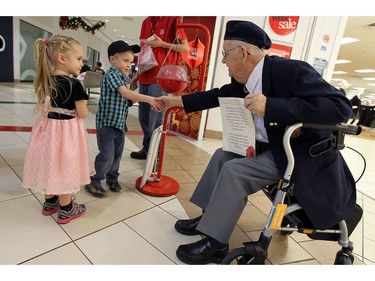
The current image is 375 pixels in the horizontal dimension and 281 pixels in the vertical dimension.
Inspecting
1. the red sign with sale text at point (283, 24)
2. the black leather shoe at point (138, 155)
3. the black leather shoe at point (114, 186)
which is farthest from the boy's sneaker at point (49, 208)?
the red sign with sale text at point (283, 24)

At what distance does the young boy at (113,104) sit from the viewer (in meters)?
1.57

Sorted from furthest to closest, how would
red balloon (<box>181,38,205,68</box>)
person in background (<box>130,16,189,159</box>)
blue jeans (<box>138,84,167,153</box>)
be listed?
1. red balloon (<box>181,38,205,68</box>)
2. blue jeans (<box>138,84,167,153</box>)
3. person in background (<box>130,16,189,159</box>)

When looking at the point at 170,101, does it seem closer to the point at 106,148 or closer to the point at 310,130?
the point at 106,148

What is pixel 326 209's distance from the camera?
1.02m

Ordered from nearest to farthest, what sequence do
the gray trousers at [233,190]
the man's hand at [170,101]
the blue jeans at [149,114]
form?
the gray trousers at [233,190] → the man's hand at [170,101] → the blue jeans at [149,114]

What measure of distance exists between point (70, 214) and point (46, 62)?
2.59 ft

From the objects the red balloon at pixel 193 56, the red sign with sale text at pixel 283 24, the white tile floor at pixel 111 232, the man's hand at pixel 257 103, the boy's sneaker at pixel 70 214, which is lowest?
the white tile floor at pixel 111 232

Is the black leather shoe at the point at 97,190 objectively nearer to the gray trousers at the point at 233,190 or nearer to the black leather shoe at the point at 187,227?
the black leather shoe at the point at 187,227

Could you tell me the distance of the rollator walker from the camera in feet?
3.17

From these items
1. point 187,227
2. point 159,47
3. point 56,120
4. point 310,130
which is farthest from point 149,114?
point 310,130

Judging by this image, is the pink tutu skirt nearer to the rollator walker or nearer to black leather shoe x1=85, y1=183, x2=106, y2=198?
black leather shoe x1=85, y1=183, x2=106, y2=198

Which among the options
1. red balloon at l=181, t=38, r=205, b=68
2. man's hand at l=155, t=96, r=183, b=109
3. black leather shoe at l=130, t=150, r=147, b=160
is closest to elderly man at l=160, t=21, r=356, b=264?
man's hand at l=155, t=96, r=183, b=109

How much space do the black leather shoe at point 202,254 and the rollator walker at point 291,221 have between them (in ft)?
0.26

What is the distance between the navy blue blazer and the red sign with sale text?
2803mm
